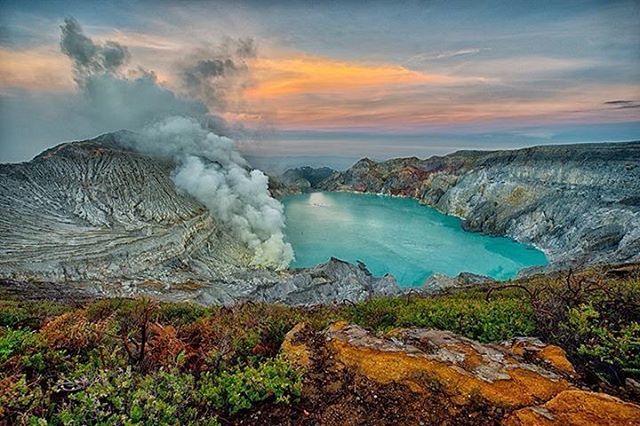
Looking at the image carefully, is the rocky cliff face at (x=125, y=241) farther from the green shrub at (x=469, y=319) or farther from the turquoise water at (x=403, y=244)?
the green shrub at (x=469, y=319)

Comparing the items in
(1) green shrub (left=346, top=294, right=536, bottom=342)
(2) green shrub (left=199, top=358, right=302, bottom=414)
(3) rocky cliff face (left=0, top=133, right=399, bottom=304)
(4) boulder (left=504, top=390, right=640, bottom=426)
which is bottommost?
(3) rocky cliff face (left=0, top=133, right=399, bottom=304)

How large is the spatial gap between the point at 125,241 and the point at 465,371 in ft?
122

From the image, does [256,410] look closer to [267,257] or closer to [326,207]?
[267,257]

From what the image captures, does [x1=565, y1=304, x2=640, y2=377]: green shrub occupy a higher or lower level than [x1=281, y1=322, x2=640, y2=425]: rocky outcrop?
higher

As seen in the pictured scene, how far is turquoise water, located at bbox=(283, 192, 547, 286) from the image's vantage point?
1786 inches

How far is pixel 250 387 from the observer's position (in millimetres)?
3396

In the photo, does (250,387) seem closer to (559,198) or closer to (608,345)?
(608,345)

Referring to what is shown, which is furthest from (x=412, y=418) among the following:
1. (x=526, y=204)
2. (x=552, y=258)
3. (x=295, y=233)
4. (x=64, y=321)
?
(x=526, y=204)

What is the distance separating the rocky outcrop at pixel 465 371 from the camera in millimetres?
2861

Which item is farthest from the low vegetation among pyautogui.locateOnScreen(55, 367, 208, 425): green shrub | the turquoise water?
the turquoise water

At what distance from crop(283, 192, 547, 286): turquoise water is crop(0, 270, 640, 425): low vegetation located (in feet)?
112

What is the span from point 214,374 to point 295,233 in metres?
59.6

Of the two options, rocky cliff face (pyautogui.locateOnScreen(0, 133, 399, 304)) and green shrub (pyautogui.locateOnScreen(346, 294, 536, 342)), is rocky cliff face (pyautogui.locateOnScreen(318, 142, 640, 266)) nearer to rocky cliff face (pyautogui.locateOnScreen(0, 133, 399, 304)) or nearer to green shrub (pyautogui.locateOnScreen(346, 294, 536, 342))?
rocky cliff face (pyautogui.locateOnScreen(0, 133, 399, 304))

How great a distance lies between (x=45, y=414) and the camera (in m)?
2.86
